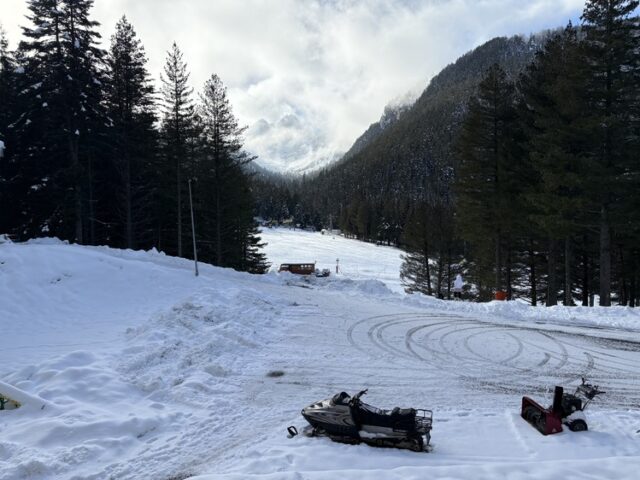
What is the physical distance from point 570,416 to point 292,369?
18.4 feet

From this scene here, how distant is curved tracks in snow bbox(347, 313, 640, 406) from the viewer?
9.09 meters

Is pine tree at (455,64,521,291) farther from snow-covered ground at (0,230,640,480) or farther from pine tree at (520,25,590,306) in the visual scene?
snow-covered ground at (0,230,640,480)

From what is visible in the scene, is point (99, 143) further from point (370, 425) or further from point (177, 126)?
point (370, 425)

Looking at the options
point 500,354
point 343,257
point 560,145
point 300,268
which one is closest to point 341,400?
point 500,354

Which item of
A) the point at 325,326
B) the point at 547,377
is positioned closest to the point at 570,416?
the point at 547,377

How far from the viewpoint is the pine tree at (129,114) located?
28875mm

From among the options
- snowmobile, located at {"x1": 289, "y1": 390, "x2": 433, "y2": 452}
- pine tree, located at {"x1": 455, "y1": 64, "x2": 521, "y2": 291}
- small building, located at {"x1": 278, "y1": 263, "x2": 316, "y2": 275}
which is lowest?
snowmobile, located at {"x1": 289, "y1": 390, "x2": 433, "y2": 452}

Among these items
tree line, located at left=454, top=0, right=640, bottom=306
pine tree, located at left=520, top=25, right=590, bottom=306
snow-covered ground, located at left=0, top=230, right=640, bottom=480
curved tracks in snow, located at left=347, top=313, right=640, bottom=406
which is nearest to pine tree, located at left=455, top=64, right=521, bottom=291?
tree line, located at left=454, top=0, right=640, bottom=306

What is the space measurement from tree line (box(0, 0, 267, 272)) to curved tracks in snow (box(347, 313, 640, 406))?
53.9 feet

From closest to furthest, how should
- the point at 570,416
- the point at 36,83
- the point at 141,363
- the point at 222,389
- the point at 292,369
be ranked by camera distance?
the point at 570,416, the point at 222,389, the point at 141,363, the point at 292,369, the point at 36,83

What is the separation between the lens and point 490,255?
28375 millimetres

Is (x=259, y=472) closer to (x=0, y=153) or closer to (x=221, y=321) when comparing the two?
(x=221, y=321)

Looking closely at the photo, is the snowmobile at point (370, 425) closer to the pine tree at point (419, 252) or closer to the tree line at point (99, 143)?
the tree line at point (99, 143)

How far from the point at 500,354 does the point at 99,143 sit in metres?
27.3
